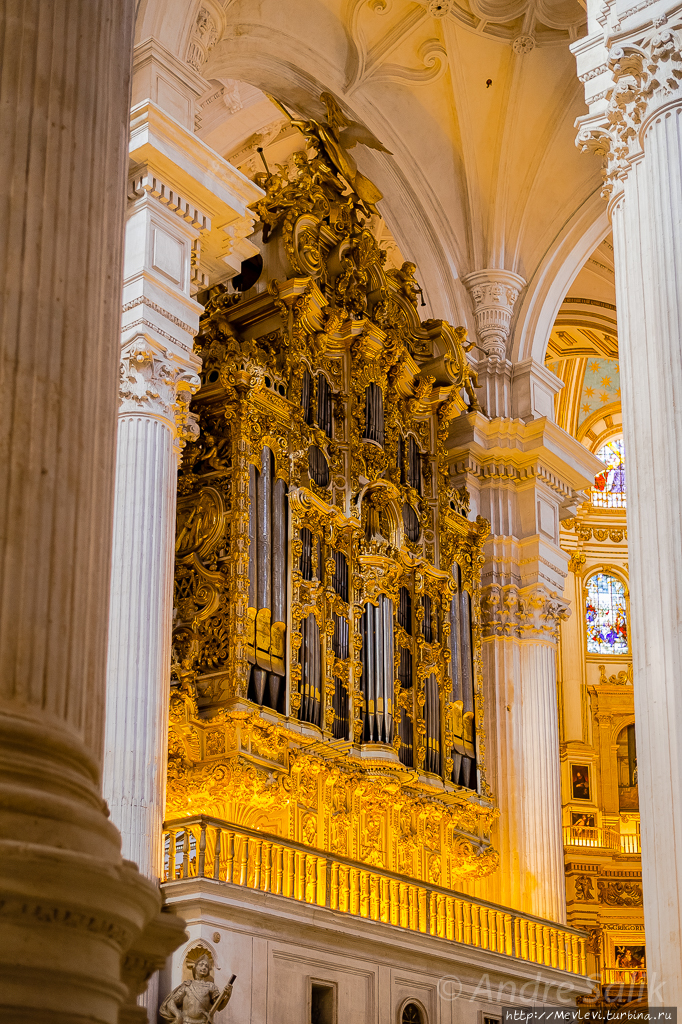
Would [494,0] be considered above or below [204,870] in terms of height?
above

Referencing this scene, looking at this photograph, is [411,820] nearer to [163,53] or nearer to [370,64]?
[163,53]

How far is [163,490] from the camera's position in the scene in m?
11.8

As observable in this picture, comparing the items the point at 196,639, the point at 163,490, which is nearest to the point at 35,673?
the point at 163,490

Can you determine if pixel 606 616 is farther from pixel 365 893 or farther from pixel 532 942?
pixel 365 893

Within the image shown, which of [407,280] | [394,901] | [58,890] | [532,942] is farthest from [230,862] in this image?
[407,280]

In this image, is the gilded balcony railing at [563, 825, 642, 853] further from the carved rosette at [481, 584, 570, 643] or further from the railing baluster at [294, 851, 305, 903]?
the railing baluster at [294, 851, 305, 903]

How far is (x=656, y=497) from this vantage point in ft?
25.1

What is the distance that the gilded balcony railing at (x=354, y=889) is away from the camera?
1149 centimetres

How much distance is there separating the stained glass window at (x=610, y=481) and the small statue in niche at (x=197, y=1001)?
1995 centimetres

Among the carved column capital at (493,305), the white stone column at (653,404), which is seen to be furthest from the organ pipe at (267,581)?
the carved column capital at (493,305)

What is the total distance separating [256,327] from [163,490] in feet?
13.7

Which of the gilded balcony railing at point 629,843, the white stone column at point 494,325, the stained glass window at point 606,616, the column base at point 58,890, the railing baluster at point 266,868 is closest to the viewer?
the column base at point 58,890

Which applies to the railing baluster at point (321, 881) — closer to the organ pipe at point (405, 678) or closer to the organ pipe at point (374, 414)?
the organ pipe at point (405, 678)

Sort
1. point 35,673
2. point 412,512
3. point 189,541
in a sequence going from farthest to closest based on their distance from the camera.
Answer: point 412,512 < point 189,541 < point 35,673
